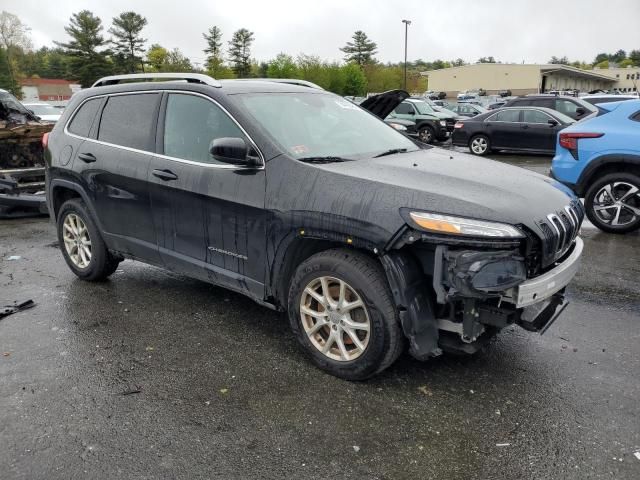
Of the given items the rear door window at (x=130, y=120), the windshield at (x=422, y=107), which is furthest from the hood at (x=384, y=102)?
the windshield at (x=422, y=107)

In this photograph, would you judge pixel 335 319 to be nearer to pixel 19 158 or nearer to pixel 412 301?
pixel 412 301

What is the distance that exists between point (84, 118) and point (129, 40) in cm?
8048

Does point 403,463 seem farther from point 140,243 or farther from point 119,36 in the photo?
point 119,36

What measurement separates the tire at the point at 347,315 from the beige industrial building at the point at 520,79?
3325 inches

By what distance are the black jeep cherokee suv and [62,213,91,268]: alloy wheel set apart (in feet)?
1.33

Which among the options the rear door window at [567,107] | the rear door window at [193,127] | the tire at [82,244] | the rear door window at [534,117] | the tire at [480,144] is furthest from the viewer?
the tire at [480,144]

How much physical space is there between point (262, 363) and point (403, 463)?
1.31 metres

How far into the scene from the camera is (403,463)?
107 inches

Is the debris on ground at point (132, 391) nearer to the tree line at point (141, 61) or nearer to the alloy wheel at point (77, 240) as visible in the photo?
the alloy wheel at point (77, 240)

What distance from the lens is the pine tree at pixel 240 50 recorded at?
86.6 m

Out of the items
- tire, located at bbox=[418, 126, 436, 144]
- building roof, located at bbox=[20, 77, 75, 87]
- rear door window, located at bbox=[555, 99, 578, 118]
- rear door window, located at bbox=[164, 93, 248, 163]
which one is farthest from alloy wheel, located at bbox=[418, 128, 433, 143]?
building roof, located at bbox=[20, 77, 75, 87]

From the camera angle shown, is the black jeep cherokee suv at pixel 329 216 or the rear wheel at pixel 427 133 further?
the rear wheel at pixel 427 133

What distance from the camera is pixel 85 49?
73.8m

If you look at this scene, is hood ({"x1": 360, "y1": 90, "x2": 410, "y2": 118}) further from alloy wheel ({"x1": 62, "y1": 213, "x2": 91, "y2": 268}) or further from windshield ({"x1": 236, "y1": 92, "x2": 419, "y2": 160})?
alloy wheel ({"x1": 62, "y1": 213, "x2": 91, "y2": 268})
